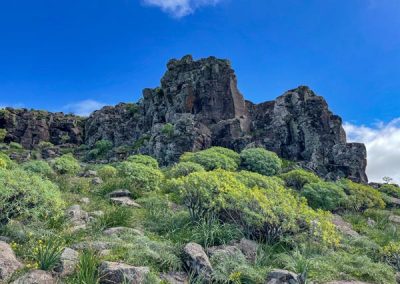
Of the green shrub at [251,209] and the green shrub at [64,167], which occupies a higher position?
the green shrub at [64,167]

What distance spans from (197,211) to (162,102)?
49834 millimetres

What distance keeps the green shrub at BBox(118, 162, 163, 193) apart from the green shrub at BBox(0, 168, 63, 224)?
954cm

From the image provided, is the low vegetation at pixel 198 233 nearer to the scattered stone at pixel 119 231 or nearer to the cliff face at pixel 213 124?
the scattered stone at pixel 119 231

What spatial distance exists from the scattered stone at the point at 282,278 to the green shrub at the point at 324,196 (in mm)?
17734

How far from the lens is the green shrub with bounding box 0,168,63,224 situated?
1094cm

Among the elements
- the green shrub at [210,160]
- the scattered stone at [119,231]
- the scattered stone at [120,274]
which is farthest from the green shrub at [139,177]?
the scattered stone at [120,274]

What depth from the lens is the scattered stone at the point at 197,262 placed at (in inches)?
388

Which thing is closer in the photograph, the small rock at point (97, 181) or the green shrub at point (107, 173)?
the small rock at point (97, 181)

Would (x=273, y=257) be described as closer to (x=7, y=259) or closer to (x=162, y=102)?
(x=7, y=259)

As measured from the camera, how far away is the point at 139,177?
72.5 feet

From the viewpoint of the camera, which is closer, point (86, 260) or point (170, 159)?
point (86, 260)

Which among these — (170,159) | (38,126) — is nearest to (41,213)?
(170,159)

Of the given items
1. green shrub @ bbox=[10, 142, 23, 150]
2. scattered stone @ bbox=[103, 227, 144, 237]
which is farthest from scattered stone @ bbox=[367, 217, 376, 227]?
green shrub @ bbox=[10, 142, 23, 150]

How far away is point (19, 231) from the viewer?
35.7ft
